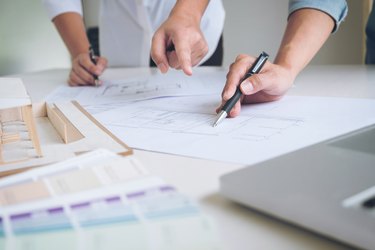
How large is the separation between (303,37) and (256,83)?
0.76 ft

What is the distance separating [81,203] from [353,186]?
0.18 meters

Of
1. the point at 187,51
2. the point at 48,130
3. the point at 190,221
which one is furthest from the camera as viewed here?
the point at 187,51

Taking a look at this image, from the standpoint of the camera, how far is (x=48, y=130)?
1.85 feet

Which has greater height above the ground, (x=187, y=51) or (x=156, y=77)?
(x=187, y=51)

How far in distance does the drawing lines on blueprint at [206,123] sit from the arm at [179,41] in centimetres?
10

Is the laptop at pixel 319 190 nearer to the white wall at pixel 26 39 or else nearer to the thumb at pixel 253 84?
the thumb at pixel 253 84

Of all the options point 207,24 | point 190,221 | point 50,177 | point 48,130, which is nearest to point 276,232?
point 190,221

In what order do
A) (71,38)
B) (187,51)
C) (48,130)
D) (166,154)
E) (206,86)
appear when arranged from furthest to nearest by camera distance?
(71,38), (206,86), (187,51), (48,130), (166,154)

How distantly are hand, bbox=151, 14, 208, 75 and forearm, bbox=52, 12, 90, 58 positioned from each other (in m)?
0.53

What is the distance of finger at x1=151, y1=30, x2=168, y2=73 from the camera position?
2.28ft

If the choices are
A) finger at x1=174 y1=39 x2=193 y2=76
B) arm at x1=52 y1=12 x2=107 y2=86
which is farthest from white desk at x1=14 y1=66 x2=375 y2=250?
arm at x1=52 y1=12 x2=107 y2=86

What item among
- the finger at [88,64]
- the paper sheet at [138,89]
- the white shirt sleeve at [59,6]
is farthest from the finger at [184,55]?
the white shirt sleeve at [59,6]

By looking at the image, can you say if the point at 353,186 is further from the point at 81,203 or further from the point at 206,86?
the point at 206,86

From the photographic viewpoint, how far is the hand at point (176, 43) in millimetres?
669
